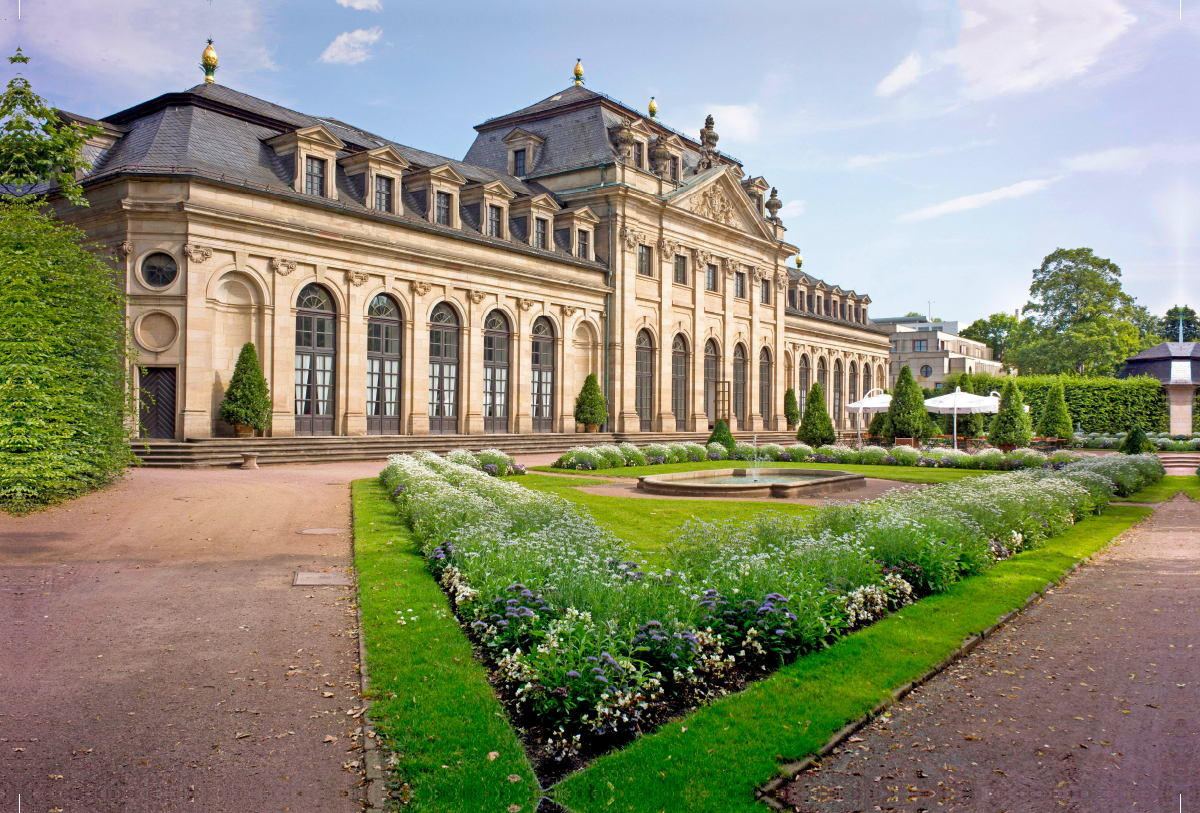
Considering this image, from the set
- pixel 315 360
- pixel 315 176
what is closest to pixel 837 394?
pixel 315 360

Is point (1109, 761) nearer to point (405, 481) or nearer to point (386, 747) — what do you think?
point (386, 747)

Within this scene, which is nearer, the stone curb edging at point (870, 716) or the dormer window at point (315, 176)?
the stone curb edging at point (870, 716)

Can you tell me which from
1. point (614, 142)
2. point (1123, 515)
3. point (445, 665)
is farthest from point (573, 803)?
point (614, 142)

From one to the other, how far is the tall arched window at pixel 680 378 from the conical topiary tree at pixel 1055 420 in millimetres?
18848

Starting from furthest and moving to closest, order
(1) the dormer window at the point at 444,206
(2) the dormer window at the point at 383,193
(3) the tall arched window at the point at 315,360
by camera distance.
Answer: (1) the dormer window at the point at 444,206
(2) the dormer window at the point at 383,193
(3) the tall arched window at the point at 315,360

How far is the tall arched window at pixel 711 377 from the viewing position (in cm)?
5009

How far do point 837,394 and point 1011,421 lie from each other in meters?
31.6

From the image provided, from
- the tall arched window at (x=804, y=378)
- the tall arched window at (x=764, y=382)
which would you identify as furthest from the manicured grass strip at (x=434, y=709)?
the tall arched window at (x=804, y=378)

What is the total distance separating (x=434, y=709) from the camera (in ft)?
19.2

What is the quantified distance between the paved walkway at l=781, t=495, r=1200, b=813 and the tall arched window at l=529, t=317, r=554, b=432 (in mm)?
30943

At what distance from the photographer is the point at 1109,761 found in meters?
5.41

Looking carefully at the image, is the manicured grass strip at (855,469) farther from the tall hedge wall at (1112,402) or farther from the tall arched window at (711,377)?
the tall hedge wall at (1112,402)

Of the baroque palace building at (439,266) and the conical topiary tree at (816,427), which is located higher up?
the baroque palace building at (439,266)

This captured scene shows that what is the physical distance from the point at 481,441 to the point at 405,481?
17.1 meters
